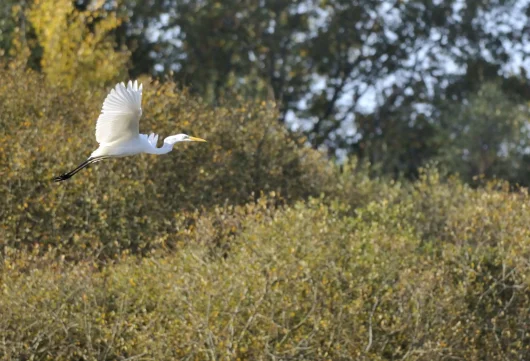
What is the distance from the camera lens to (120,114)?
12789mm

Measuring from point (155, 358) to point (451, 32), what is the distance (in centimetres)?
2723

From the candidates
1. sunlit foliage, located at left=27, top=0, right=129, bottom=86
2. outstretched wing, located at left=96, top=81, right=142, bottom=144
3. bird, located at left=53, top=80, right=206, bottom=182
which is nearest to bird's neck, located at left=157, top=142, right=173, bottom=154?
bird, located at left=53, top=80, right=206, bottom=182

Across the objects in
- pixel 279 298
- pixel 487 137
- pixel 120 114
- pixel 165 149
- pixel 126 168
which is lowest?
pixel 279 298

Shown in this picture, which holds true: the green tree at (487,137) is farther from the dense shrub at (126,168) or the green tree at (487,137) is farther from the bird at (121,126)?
the bird at (121,126)

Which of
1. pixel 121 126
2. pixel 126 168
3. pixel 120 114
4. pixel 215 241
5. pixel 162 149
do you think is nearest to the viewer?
pixel 120 114

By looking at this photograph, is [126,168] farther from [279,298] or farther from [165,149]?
[165,149]

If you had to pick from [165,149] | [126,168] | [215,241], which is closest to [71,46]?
[126,168]

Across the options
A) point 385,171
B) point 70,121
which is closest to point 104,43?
point 70,121

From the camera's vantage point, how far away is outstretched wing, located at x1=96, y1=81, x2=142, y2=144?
40.6 feet

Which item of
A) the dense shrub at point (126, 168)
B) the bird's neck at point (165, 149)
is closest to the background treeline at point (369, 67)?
the dense shrub at point (126, 168)

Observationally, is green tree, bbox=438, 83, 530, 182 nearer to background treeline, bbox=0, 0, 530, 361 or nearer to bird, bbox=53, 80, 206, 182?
Result: background treeline, bbox=0, 0, 530, 361

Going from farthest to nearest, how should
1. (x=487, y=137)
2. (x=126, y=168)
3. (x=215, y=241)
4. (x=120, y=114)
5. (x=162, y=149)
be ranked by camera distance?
(x=487, y=137) → (x=126, y=168) → (x=215, y=241) → (x=162, y=149) → (x=120, y=114)

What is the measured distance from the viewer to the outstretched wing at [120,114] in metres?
12.4

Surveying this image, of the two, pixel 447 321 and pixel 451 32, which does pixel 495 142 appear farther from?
pixel 447 321
